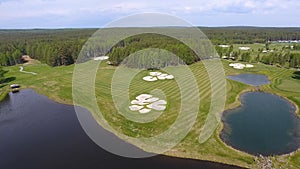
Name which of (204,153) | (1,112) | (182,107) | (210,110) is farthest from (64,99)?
(204,153)

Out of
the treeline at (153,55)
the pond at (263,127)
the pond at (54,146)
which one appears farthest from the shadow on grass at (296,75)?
the pond at (54,146)

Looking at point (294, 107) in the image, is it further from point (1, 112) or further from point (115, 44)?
point (115, 44)

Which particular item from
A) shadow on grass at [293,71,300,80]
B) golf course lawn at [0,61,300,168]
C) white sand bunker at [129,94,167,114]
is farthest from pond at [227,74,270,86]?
white sand bunker at [129,94,167,114]

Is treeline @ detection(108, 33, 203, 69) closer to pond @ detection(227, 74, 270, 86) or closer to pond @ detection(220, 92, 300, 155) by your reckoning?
pond @ detection(227, 74, 270, 86)

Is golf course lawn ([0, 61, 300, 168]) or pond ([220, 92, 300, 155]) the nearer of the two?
golf course lawn ([0, 61, 300, 168])

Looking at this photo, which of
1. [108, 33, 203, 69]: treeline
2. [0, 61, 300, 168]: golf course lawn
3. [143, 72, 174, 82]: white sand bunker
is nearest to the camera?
[0, 61, 300, 168]: golf course lawn

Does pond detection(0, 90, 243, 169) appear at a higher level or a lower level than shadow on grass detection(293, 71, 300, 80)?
lower

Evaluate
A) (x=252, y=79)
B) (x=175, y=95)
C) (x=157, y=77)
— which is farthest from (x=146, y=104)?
(x=252, y=79)
